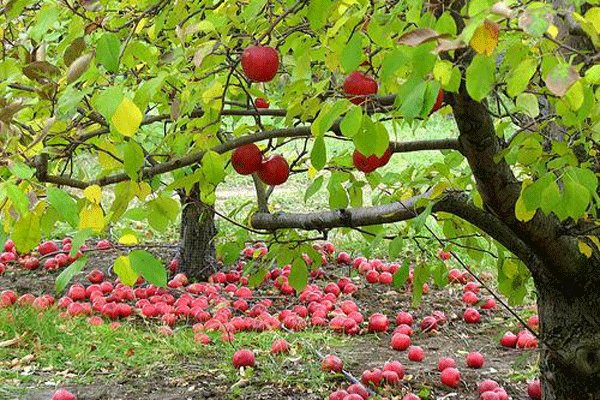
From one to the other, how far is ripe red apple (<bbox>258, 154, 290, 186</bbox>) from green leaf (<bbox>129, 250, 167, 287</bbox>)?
0.85 m

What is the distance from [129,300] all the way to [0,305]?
32.2 inches

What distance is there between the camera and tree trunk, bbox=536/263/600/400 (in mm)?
2578

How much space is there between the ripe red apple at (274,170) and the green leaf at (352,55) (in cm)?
95

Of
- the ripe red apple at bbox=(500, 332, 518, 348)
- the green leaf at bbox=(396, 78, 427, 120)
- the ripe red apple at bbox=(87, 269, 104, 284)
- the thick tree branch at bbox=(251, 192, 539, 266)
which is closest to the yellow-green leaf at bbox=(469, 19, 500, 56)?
the green leaf at bbox=(396, 78, 427, 120)

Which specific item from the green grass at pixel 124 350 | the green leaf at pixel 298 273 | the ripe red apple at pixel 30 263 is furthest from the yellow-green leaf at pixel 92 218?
the ripe red apple at pixel 30 263

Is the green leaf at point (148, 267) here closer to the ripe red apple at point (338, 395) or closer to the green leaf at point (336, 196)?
the green leaf at point (336, 196)

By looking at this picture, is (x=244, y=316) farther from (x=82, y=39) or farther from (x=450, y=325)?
(x=82, y=39)

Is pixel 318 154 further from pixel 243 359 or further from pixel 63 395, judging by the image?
pixel 243 359

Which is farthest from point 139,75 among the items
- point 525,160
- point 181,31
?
point 525,160

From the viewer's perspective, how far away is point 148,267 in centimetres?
164

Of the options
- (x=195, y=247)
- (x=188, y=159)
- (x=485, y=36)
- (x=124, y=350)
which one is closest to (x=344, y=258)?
(x=195, y=247)

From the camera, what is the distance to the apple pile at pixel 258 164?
7.95 feet

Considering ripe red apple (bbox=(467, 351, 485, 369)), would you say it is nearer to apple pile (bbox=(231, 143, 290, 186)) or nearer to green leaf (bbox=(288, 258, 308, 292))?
green leaf (bbox=(288, 258, 308, 292))

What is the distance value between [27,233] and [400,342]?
9.29ft
